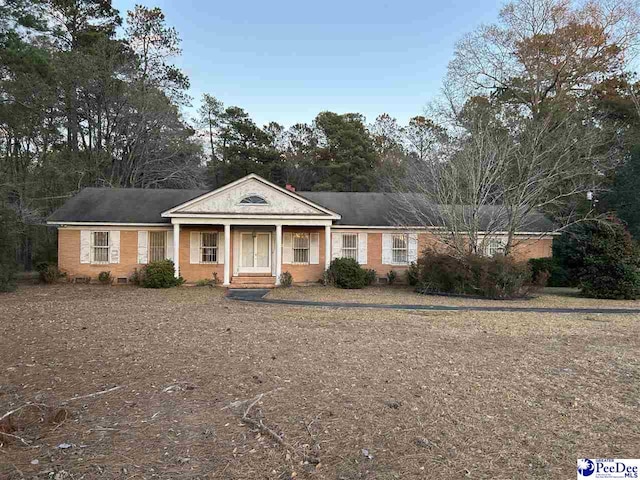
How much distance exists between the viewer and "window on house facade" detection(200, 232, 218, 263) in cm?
1952

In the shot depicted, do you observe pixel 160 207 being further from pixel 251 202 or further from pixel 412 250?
pixel 412 250

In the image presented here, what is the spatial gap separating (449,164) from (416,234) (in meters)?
3.54

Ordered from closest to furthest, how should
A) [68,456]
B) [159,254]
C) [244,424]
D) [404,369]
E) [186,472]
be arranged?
[186,472] → [68,456] → [244,424] → [404,369] → [159,254]

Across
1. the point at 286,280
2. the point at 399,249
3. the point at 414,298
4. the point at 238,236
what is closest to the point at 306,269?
the point at 286,280

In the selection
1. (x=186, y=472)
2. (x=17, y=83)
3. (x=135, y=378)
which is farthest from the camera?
(x=17, y=83)

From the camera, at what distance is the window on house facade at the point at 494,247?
58.5 ft

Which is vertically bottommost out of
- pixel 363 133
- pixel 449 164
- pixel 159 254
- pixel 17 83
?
pixel 159 254

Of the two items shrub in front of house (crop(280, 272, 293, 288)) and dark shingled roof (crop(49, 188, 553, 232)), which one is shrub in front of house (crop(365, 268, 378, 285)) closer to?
dark shingled roof (crop(49, 188, 553, 232))

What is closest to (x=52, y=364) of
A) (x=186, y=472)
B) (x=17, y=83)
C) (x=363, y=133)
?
(x=186, y=472)

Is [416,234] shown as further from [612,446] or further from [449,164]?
[612,446]

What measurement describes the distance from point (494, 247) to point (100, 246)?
17097 mm

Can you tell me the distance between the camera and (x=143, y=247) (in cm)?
A: 1905

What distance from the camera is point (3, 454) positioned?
3547 millimetres

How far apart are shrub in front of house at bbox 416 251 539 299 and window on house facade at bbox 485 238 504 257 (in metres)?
2.03
